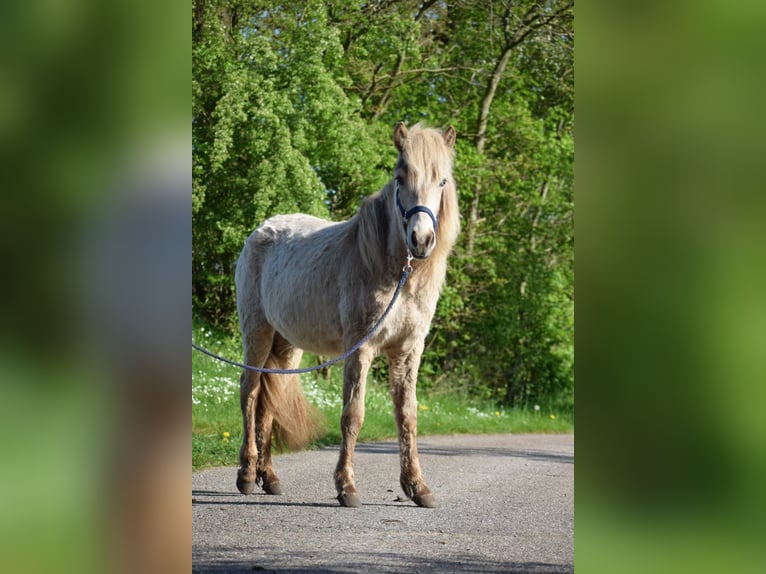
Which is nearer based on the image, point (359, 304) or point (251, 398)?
point (359, 304)

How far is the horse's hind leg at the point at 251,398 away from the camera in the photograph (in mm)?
5408

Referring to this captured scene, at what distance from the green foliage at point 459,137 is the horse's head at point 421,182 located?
516 cm

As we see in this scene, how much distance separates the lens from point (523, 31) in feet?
45.5

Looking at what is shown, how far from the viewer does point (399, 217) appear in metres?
4.78

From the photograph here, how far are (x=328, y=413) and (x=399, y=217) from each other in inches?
185

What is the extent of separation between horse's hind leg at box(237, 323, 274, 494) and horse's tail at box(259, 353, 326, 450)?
0.07 m

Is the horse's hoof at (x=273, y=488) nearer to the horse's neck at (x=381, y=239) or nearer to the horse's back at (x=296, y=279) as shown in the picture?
the horse's back at (x=296, y=279)

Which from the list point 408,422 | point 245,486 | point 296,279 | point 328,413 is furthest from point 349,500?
point 328,413
